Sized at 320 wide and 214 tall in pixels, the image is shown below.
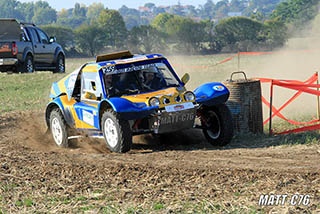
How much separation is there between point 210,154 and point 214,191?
7.59 ft

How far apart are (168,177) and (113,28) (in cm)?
7854

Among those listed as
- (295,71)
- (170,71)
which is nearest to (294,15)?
(295,71)

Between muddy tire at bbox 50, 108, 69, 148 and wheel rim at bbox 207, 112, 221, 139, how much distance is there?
300cm

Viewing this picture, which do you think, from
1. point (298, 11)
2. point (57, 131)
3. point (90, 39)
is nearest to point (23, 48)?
point (57, 131)

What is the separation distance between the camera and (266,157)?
8.40 metres

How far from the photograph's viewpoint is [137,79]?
10.2 metres

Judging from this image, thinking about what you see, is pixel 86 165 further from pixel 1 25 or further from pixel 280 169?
pixel 1 25

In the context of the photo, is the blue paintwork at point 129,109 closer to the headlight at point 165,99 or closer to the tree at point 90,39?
the headlight at point 165,99

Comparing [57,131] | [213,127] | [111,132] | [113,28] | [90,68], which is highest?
[113,28]

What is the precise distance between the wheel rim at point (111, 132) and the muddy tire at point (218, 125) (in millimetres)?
1756

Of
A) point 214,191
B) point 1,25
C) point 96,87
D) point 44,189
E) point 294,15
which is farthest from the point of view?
point 294,15

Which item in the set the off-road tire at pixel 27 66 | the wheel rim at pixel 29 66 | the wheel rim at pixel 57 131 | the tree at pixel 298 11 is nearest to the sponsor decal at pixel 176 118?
the wheel rim at pixel 57 131

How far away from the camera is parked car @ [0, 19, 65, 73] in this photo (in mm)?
19016

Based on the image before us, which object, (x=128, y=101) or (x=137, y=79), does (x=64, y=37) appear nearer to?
(x=137, y=79)
